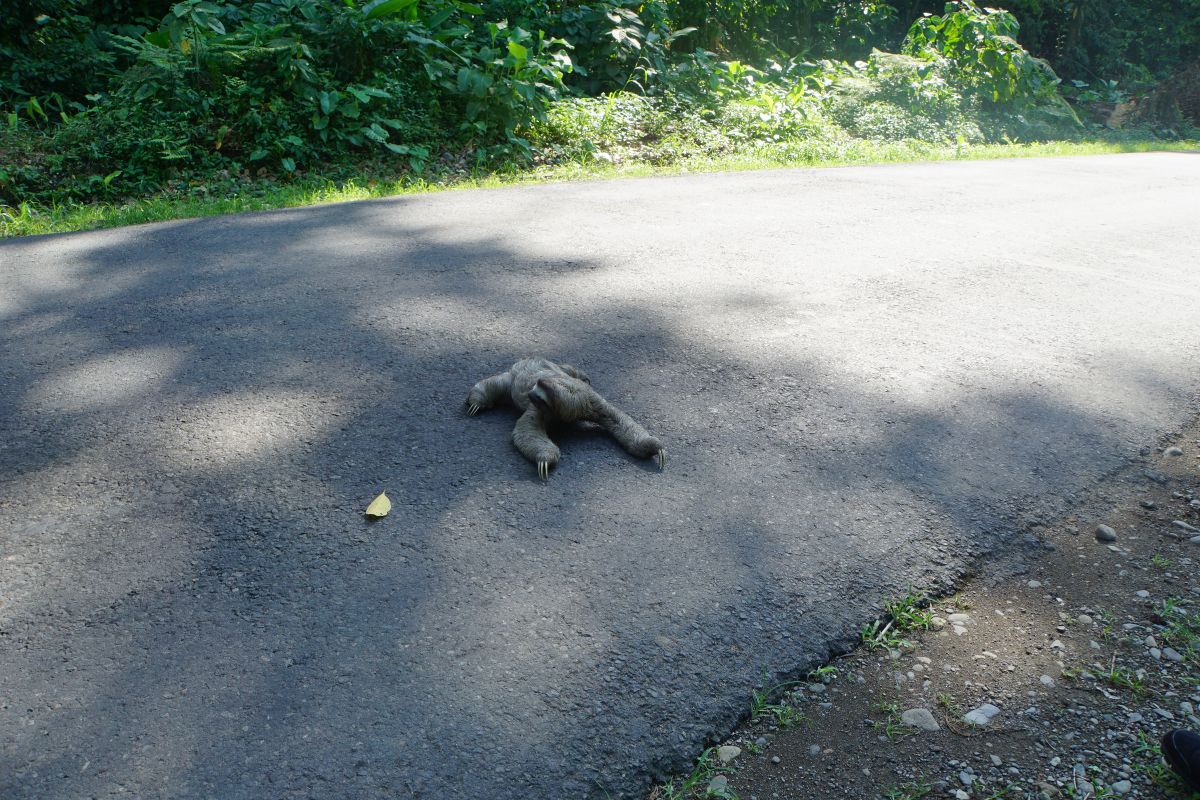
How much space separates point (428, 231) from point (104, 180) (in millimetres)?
3882

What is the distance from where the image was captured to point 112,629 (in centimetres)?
264

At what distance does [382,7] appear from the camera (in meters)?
10.6

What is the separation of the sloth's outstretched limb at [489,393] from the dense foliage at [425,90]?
6215 mm

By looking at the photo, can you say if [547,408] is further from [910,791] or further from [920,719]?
[910,791]

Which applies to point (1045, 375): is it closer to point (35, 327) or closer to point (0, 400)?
point (0, 400)

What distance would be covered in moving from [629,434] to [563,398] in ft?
1.01

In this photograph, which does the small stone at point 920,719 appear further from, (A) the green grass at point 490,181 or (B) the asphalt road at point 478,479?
(A) the green grass at point 490,181

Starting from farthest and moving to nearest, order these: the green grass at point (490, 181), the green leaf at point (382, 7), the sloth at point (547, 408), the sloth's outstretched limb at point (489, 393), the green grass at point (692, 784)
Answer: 1. the green leaf at point (382, 7)
2. the green grass at point (490, 181)
3. the sloth's outstretched limb at point (489, 393)
4. the sloth at point (547, 408)
5. the green grass at point (692, 784)

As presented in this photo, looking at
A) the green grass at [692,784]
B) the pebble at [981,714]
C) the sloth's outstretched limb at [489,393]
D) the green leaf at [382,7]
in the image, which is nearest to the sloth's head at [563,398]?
the sloth's outstretched limb at [489,393]

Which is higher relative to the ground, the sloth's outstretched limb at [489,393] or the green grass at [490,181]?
the sloth's outstretched limb at [489,393]

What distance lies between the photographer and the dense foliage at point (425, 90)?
9.27 meters

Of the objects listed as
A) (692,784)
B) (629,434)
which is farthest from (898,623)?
(629,434)

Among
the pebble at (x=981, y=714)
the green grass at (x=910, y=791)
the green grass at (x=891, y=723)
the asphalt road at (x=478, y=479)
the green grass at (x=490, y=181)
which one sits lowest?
the green grass at (x=490, y=181)

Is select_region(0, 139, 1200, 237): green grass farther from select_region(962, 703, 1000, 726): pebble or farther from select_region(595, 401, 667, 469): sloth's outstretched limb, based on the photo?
select_region(962, 703, 1000, 726): pebble
